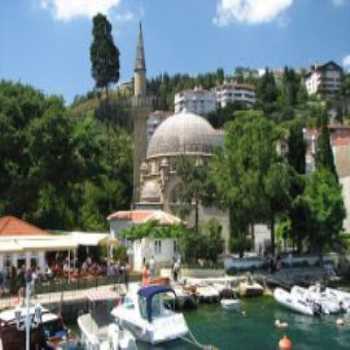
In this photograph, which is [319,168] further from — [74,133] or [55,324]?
[55,324]

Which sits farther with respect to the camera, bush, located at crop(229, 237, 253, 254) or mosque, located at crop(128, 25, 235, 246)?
mosque, located at crop(128, 25, 235, 246)

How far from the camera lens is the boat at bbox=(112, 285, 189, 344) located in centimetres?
2083

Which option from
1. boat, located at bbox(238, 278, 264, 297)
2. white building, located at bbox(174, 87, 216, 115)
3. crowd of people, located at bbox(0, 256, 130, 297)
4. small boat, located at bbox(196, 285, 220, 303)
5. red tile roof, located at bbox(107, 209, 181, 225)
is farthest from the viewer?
white building, located at bbox(174, 87, 216, 115)

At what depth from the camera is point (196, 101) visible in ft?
445

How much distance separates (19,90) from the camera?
1695 inches

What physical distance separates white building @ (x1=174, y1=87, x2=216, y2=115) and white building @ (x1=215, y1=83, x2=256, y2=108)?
4.25 m

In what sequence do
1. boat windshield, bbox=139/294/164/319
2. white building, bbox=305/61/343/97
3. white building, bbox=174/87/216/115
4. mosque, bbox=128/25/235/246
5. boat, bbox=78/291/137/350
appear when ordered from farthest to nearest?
white building, bbox=305/61/343/97 < white building, bbox=174/87/216/115 < mosque, bbox=128/25/235/246 < boat windshield, bbox=139/294/164/319 < boat, bbox=78/291/137/350

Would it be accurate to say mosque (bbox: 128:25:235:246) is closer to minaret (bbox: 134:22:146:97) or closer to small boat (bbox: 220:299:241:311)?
minaret (bbox: 134:22:146:97)

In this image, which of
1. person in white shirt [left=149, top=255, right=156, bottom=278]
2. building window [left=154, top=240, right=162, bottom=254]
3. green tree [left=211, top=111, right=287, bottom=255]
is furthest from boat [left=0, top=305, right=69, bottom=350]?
green tree [left=211, top=111, right=287, bottom=255]

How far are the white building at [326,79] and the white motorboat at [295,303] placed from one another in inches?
5236

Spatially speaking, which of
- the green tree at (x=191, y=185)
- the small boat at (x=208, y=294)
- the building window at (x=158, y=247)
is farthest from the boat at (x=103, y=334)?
the green tree at (x=191, y=185)

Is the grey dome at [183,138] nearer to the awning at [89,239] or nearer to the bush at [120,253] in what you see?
the bush at [120,253]

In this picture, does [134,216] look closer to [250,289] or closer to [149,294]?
[250,289]

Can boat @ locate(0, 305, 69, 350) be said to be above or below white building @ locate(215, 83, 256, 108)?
below
